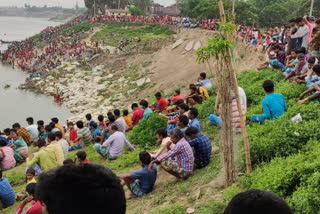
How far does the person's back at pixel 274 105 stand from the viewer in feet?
23.8

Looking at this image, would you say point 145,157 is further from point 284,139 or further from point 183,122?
point 284,139

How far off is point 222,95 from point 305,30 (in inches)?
268

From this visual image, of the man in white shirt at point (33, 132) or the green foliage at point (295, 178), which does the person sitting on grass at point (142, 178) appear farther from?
the man in white shirt at point (33, 132)

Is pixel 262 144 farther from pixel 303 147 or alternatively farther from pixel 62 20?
pixel 62 20

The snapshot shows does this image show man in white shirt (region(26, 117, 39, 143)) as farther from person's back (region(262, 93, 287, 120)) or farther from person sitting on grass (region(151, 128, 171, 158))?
person's back (region(262, 93, 287, 120))

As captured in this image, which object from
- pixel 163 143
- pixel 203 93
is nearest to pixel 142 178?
pixel 163 143

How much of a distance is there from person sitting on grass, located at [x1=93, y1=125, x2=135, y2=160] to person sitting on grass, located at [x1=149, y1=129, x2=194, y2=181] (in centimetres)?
294

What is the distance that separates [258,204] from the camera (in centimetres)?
183

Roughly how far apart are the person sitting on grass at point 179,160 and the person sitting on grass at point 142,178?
13 cm

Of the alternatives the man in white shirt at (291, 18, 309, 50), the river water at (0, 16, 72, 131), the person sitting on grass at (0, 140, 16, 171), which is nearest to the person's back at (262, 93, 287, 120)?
the man in white shirt at (291, 18, 309, 50)

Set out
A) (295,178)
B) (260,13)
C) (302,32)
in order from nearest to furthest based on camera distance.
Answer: (295,178) < (302,32) < (260,13)

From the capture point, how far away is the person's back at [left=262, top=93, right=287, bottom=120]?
7258mm

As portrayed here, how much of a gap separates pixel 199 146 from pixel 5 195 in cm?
418

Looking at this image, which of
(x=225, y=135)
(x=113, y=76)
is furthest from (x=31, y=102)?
(x=225, y=135)
